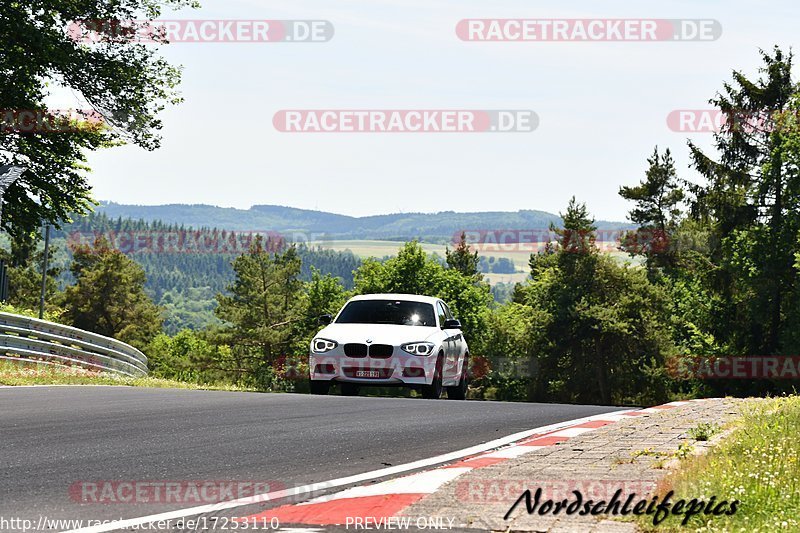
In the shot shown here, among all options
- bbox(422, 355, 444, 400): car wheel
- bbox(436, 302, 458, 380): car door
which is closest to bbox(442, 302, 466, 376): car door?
bbox(436, 302, 458, 380): car door

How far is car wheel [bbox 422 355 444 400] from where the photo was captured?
58.7 ft

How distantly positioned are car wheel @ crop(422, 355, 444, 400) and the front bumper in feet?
0.57

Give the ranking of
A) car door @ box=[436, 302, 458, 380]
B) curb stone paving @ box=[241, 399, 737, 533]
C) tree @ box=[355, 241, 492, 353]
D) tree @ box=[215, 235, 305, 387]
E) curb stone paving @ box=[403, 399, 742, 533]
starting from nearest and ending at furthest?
curb stone paving @ box=[403, 399, 742, 533] → curb stone paving @ box=[241, 399, 737, 533] → car door @ box=[436, 302, 458, 380] → tree @ box=[355, 241, 492, 353] → tree @ box=[215, 235, 305, 387]

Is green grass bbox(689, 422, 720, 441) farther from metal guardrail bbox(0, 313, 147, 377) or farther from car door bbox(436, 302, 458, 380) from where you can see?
metal guardrail bbox(0, 313, 147, 377)

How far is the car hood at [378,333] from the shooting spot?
57.6 feet

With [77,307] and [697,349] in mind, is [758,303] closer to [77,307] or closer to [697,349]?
[697,349]

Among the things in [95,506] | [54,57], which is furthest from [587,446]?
[54,57]

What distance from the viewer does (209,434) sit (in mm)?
10484

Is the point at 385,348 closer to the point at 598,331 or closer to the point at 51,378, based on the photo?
the point at 51,378

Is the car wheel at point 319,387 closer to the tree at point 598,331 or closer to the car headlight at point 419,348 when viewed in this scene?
the car headlight at point 419,348

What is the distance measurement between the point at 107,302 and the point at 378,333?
305 feet

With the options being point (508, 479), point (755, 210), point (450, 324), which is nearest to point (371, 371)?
point (450, 324)

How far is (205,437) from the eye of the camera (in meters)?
10.2

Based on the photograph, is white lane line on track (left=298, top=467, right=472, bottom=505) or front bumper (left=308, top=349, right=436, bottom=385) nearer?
white lane line on track (left=298, top=467, right=472, bottom=505)
